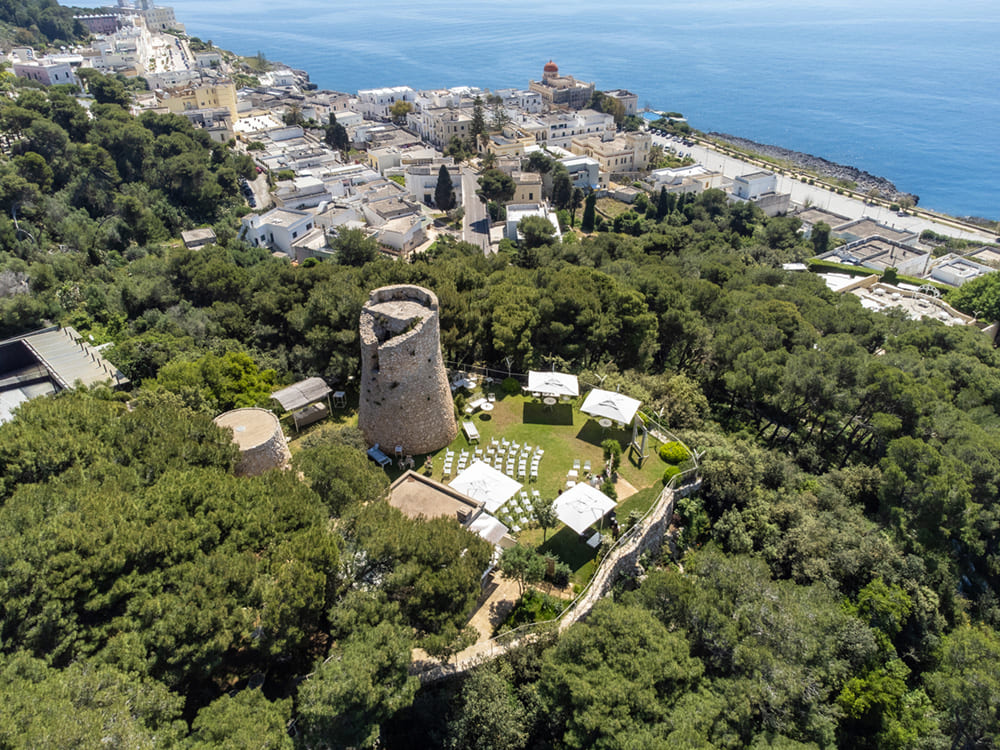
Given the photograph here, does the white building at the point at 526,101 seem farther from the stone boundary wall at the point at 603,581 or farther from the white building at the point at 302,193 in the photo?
the stone boundary wall at the point at 603,581

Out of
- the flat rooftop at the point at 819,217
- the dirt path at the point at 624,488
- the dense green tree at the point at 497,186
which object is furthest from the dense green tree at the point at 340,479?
the flat rooftop at the point at 819,217

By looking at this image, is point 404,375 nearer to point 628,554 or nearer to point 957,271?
point 628,554

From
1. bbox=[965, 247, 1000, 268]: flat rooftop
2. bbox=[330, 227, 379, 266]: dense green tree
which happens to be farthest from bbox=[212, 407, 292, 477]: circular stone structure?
bbox=[965, 247, 1000, 268]: flat rooftop

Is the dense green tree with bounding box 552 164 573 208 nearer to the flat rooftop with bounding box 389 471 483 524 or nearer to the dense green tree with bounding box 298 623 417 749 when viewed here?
the flat rooftop with bounding box 389 471 483 524

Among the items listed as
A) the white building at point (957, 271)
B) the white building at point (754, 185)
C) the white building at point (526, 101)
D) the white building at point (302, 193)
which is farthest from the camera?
the white building at point (526, 101)

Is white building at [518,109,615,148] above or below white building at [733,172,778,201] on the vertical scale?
→ above
